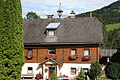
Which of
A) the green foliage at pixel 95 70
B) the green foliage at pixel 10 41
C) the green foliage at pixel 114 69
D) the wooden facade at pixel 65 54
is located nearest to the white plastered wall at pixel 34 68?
the wooden facade at pixel 65 54

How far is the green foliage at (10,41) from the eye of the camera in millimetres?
16719

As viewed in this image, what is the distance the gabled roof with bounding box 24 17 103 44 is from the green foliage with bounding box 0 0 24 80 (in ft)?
41.4

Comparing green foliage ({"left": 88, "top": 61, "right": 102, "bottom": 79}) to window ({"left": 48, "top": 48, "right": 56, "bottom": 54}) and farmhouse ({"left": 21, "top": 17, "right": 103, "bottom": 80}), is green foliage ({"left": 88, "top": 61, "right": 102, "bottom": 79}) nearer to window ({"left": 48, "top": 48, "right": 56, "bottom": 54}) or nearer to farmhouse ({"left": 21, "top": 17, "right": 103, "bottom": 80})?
farmhouse ({"left": 21, "top": 17, "right": 103, "bottom": 80})

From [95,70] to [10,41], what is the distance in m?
13.6

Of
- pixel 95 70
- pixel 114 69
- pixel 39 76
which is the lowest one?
pixel 39 76

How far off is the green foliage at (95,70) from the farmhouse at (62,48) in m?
1.71

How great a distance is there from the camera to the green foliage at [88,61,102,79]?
1069 inches

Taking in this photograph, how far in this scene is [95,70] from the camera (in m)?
27.2

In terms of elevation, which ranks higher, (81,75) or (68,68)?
(68,68)

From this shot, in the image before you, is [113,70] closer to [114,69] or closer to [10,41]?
[114,69]

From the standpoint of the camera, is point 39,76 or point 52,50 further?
point 52,50

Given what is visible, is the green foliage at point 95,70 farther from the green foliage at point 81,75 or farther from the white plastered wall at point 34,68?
the white plastered wall at point 34,68

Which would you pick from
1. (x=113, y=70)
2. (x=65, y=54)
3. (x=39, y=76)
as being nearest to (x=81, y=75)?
(x=65, y=54)

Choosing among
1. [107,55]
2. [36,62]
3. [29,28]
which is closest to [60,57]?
[36,62]
